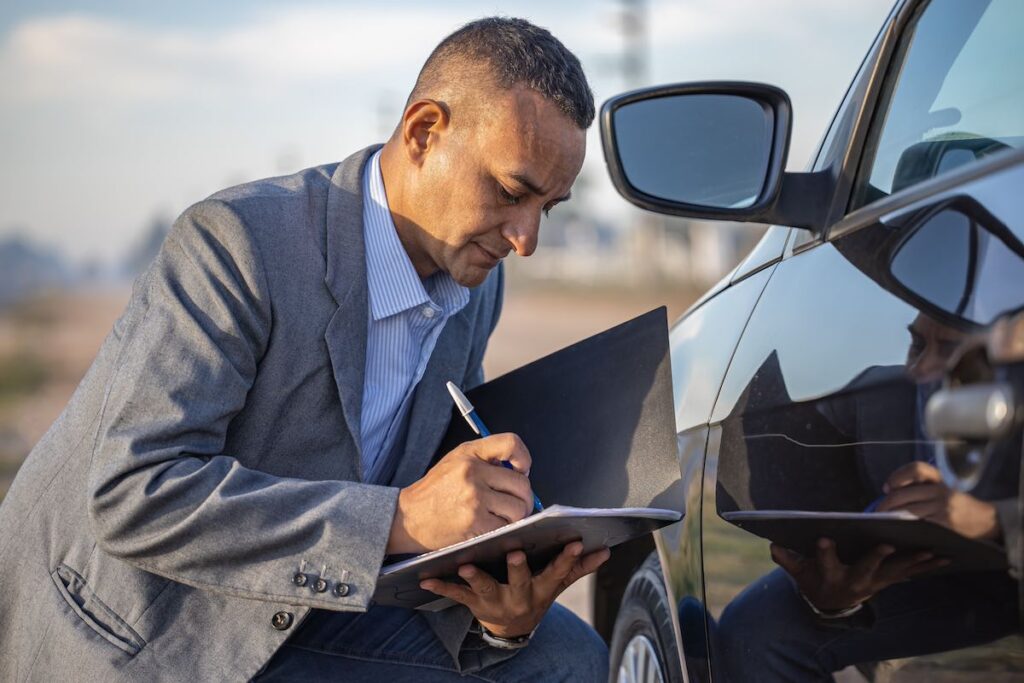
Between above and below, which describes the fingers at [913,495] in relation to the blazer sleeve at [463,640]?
above

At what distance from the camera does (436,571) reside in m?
1.92

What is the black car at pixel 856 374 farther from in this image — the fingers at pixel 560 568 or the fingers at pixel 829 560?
the fingers at pixel 560 568

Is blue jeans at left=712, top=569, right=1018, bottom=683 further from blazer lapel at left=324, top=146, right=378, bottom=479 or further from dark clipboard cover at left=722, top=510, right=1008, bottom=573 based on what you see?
blazer lapel at left=324, top=146, right=378, bottom=479

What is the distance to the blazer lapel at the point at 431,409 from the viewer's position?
2318 millimetres

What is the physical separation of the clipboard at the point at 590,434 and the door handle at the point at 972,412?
0.65 meters

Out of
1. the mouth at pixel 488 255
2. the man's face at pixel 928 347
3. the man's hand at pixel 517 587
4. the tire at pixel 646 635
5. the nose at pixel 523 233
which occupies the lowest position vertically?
the tire at pixel 646 635

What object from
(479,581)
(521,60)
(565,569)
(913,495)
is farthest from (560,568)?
(521,60)

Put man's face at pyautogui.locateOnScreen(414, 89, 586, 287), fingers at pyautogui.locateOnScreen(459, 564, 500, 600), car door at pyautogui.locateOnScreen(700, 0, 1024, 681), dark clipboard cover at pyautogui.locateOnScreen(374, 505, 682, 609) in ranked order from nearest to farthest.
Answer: car door at pyautogui.locateOnScreen(700, 0, 1024, 681) → dark clipboard cover at pyautogui.locateOnScreen(374, 505, 682, 609) → fingers at pyautogui.locateOnScreen(459, 564, 500, 600) → man's face at pyautogui.locateOnScreen(414, 89, 586, 287)

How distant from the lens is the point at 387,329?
2.29 metres

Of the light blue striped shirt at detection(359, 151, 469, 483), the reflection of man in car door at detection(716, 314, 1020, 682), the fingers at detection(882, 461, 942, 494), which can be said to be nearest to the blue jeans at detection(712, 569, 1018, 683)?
the reflection of man in car door at detection(716, 314, 1020, 682)

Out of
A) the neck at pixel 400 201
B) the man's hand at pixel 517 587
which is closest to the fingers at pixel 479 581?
the man's hand at pixel 517 587

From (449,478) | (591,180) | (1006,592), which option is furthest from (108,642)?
(591,180)

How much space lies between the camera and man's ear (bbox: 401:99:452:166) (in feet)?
7.38

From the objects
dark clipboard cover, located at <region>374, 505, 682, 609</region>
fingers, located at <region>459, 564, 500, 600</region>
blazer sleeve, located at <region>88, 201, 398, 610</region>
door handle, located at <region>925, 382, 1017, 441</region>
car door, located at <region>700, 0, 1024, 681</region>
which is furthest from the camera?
fingers, located at <region>459, 564, 500, 600</region>
